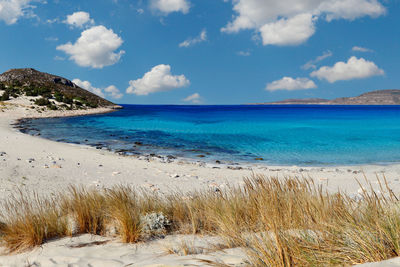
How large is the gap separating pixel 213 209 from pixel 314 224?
1.44 m

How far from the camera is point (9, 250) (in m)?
3.30

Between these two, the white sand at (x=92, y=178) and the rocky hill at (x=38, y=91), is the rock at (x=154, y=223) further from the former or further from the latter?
the rocky hill at (x=38, y=91)

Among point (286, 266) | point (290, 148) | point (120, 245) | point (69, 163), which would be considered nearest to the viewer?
point (286, 266)

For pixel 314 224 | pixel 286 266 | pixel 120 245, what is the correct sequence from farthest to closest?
pixel 120 245 → pixel 314 224 → pixel 286 266

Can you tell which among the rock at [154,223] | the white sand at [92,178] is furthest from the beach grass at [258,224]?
the white sand at [92,178]

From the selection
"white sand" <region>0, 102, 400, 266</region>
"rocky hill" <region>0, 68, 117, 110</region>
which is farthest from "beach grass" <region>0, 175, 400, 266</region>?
"rocky hill" <region>0, 68, 117, 110</region>

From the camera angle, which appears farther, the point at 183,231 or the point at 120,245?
the point at 183,231

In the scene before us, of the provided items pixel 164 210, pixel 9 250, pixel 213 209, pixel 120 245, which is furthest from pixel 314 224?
pixel 9 250

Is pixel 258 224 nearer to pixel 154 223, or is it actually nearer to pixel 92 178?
pixel 154 223

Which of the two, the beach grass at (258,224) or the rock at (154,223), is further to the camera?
the rock at (154,223)

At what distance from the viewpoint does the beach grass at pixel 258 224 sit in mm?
2393

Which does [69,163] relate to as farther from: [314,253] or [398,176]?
[398,176]

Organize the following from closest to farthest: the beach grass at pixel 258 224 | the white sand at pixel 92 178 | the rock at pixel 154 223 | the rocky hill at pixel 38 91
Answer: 1. the beach grass at pixel 258 224
2. the white sand at pixel 92 178
3. the rock at pixel 154 223
4. the rocky hill at pixel 38 91

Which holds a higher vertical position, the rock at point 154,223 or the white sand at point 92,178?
the rock at point 154,223
